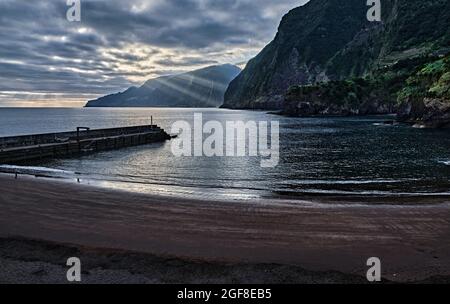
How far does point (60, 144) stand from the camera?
51.5m

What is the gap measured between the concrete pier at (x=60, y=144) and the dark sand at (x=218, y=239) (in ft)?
78.5

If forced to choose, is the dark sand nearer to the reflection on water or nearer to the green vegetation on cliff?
the reflection on water

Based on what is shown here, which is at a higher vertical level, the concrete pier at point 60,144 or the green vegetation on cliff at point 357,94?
the green vegetation on cliff at point 357,94

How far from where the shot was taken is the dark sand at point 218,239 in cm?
1104

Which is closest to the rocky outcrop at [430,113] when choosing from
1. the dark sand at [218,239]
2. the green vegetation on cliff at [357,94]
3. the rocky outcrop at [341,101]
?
the green vegetation on cliff at [357,94]

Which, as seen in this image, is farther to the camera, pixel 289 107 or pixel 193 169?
pixel 289 107

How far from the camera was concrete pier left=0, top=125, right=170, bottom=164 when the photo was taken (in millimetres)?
44344

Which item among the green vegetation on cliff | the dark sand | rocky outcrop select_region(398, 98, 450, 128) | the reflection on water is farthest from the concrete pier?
the green vegetation on cliff

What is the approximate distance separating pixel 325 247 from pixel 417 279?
3.55m

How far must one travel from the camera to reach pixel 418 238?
15.0m

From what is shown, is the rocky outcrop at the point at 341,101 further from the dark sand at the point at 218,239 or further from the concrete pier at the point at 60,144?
the dark sand at the point at 218,239

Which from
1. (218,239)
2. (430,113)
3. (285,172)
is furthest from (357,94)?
(218,239)

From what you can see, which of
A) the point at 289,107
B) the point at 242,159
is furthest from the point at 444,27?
the point at 242,159
